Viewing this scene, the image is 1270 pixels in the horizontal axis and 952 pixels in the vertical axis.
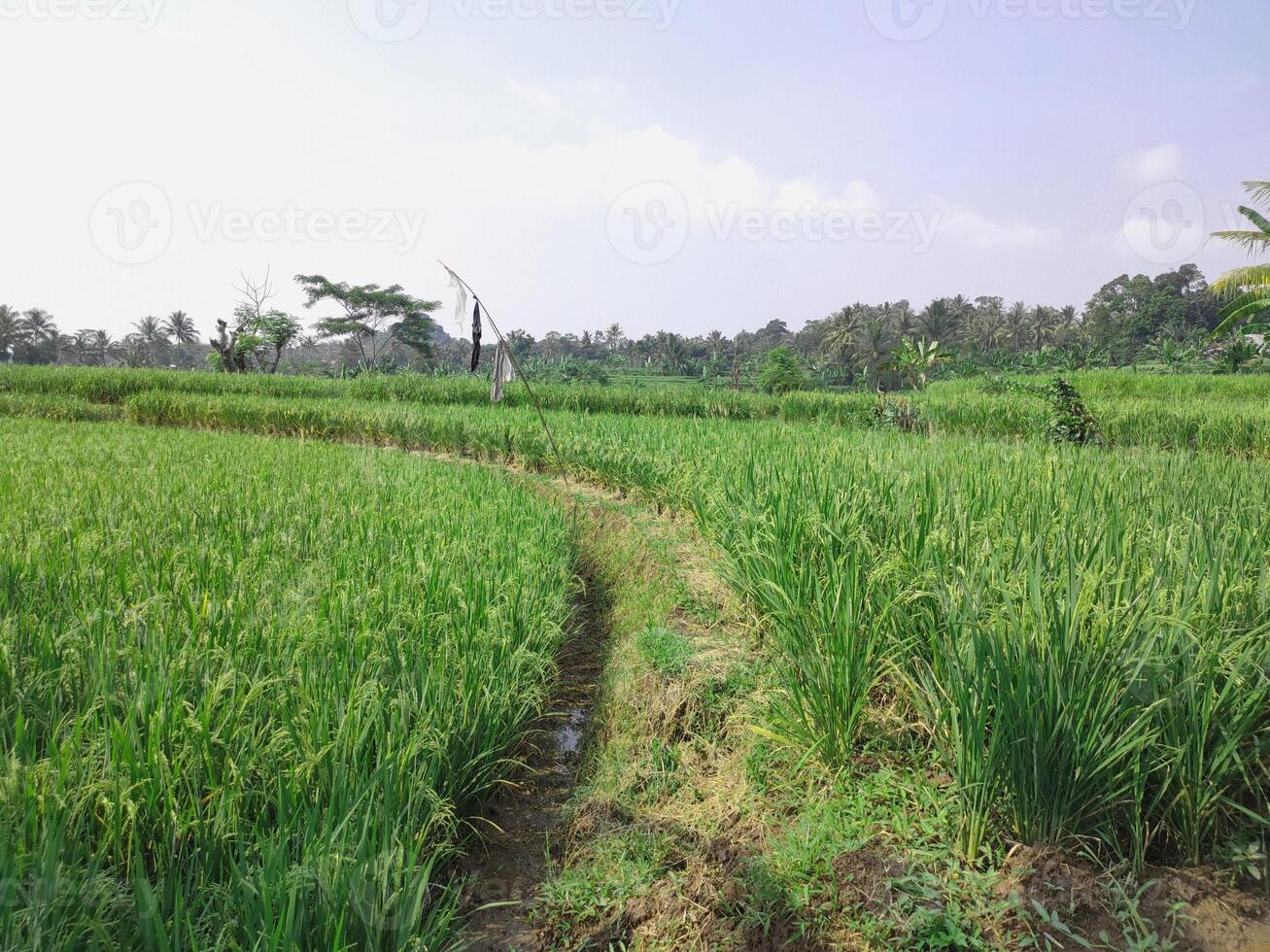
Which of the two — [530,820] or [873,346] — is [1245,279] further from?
[873,346]

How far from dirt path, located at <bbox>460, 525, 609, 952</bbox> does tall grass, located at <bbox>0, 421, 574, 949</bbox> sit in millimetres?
141

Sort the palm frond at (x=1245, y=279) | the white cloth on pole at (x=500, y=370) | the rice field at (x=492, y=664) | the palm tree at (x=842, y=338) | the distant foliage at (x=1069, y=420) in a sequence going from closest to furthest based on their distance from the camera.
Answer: the rice field at (x=492, y=664)
the white cloth on pole at (x=500, y=370)
the distant foliage at (x=1069, y=420)
the palm frond at (x=1245, y=279)
the palm tree at (x=842, y=338)

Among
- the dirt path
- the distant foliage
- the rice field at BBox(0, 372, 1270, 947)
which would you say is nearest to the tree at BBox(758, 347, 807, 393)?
the distant foliage

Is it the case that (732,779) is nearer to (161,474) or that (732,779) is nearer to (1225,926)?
(1225,926)

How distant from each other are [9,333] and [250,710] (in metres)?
65.1

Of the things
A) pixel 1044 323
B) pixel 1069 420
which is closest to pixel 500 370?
pixel 1069 420

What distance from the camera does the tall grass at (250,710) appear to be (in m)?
1.55

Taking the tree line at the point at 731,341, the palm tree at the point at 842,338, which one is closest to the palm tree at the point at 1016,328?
the tree line at the point at 731,341

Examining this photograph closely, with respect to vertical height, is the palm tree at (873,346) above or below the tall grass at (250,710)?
above

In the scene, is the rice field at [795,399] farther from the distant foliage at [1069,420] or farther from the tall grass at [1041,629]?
the tall grass at [1041,629]

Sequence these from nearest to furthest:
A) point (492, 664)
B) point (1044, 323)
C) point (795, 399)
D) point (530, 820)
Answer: point (530, 820), point (492, 664), point (795, 399), point (1044, 323)

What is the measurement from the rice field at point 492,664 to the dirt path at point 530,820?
0.18m

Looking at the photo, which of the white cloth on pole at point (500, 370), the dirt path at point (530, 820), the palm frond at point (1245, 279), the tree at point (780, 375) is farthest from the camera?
the tree at point (780, 375)

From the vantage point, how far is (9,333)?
49.2 metres
